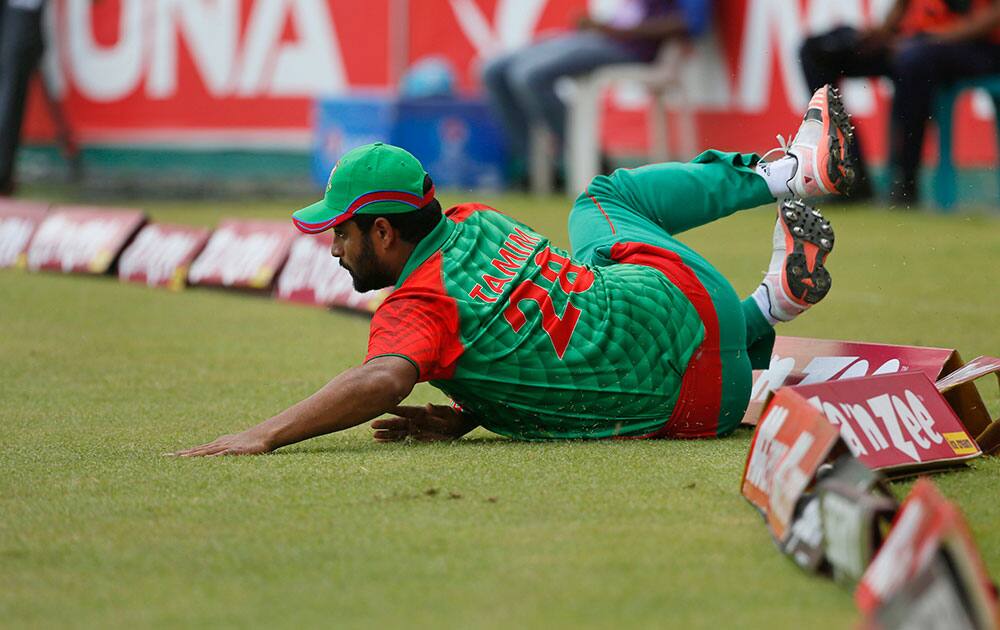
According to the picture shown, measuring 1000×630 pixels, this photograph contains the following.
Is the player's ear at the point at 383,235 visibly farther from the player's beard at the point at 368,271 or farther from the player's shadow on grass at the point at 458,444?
the player's shadow on grass at the point at 458,444

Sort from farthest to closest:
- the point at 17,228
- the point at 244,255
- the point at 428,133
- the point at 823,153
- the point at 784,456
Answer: the point at 428,133, the point at 17,228, the point at 244,255, the point at 823,153, the point at 784,456

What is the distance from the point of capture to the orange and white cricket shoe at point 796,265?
4.84 m

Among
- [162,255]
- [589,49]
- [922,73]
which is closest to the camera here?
[162,255]

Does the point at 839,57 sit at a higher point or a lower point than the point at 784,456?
lower

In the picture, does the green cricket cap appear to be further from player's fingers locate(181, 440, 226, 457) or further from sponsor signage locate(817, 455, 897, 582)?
sponsor signage locate(817, 455, 897, 582)

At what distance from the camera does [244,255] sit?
29.8 ft

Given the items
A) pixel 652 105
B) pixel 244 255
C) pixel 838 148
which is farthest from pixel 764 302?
pixel 652 105

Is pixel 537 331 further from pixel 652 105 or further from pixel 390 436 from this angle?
pixel 652 105

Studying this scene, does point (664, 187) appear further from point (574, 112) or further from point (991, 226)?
point (574, 112)

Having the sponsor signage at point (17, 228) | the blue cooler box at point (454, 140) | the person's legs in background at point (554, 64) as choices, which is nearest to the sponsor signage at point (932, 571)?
the sponsor signage at point (17, 228)

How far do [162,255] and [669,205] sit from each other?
5.12m

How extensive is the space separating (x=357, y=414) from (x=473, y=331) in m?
0.42

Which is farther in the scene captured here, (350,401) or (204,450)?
(204,450)

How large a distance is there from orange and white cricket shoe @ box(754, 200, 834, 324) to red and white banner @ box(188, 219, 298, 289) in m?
4.41
